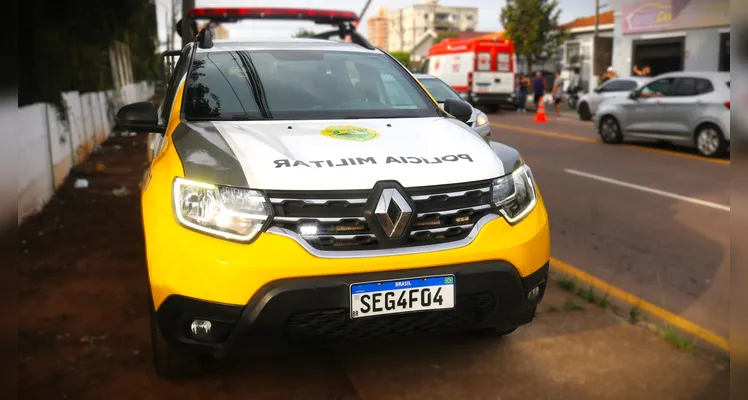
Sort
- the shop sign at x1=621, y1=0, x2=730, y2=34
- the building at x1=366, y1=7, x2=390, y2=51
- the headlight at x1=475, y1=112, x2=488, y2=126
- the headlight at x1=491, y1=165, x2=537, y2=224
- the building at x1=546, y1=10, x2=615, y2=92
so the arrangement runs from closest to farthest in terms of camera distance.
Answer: the headlight at x1=491, y1=165, x2=537, y2=224, the headlight at x1=475, y1=112, x2=488, y2=126, the shop sign at x1=621, y1=0, x2=730, y2=34, the building at x1=546, y1=10, x2=615, y2=92, the building at x1=366, y1=7, x2=390, y2=51

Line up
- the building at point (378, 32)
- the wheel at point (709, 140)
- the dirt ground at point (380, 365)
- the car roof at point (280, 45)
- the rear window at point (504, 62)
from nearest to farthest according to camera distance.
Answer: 1. the dirt ground at point (380, 365)
2. the car roof at point (280, 45)
3. the wheel at point (709, 140)
4. the rear window at point (504, 62)
5. the building at point (378, 32)

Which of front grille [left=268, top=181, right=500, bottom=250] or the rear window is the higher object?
the rear window

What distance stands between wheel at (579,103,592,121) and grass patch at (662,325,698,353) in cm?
1788

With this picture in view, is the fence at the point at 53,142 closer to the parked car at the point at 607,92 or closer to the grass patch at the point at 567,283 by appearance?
the grass patch at the point at 567,283

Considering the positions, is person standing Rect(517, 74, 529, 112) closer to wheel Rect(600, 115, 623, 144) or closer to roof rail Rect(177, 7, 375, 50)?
wheel Rect(600, 115, 623, 144)

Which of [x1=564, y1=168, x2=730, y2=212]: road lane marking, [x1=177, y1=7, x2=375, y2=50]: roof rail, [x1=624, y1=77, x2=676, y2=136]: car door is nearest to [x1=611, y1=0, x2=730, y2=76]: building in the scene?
[x1=624, y1=77, x2=676, y2=136]: car door

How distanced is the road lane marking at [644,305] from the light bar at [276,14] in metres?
2.90


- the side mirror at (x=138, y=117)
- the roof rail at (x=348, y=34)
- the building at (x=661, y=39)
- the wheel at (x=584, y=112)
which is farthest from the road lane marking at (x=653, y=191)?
the building at (x=661, y=39)

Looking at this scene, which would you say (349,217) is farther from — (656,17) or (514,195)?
(656,17)

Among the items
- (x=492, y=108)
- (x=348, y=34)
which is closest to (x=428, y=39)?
(x=492, y=108)

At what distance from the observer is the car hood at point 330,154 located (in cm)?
279

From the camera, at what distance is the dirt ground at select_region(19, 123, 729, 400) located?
3182 millimetres

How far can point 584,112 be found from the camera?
68.6 ft

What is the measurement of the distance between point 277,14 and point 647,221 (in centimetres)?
402
